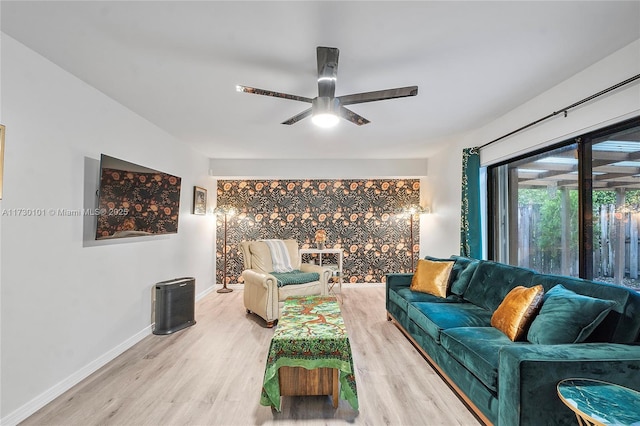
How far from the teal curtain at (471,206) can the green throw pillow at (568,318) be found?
5.76 feet

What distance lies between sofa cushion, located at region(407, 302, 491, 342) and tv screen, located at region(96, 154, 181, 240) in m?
2.96

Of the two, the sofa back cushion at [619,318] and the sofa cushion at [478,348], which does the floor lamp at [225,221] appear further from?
the sofa back cushion at [619,318]

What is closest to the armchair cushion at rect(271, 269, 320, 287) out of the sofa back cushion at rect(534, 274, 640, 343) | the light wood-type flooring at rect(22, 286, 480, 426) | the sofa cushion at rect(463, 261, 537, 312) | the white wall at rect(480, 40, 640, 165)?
the light wood-type flooring at rect(22, 286, 480, 426)

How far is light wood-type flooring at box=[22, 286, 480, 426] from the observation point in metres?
1.96

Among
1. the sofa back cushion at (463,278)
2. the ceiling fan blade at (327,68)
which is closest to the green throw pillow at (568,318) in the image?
the sofa back cushion at (463,278)

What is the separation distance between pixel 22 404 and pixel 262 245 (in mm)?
2794

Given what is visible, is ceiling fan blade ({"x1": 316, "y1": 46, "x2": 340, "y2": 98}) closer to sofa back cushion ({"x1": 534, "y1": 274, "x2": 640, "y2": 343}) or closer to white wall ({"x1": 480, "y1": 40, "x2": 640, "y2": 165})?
white wall ({"x1": 480, "y1": 40, "x2": 640, "y2": 165})

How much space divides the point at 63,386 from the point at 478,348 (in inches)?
121

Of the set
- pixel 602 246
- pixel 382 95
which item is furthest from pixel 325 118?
pixel 602 246

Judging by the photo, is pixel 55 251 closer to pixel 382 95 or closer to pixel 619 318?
pixel 382 95

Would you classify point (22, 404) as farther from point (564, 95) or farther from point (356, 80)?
point (564, 95)

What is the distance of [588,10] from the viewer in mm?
1643

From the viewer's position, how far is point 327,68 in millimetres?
2023

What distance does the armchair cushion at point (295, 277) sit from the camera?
3891 millimetres
